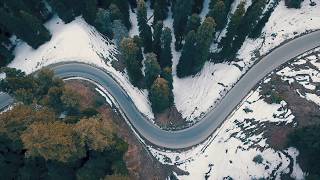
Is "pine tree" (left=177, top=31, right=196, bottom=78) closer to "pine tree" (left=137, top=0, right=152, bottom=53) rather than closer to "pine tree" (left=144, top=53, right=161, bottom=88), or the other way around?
"pine tree" (left=144, top=53, right=161, bottom=88)

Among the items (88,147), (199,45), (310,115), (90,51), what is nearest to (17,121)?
(88,147)

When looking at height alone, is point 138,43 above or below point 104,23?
below

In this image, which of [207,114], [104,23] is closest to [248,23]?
[207,114]

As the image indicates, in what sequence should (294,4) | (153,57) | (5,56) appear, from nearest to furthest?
(153,57)
(5,56)
(294,4)

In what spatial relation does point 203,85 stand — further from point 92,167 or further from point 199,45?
point 92,167

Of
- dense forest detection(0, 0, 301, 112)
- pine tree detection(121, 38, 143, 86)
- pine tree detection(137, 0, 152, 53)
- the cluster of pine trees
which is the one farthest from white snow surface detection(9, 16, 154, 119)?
pine tree detection(137, 0, 152, 53)

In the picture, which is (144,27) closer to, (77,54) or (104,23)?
(104,23)
